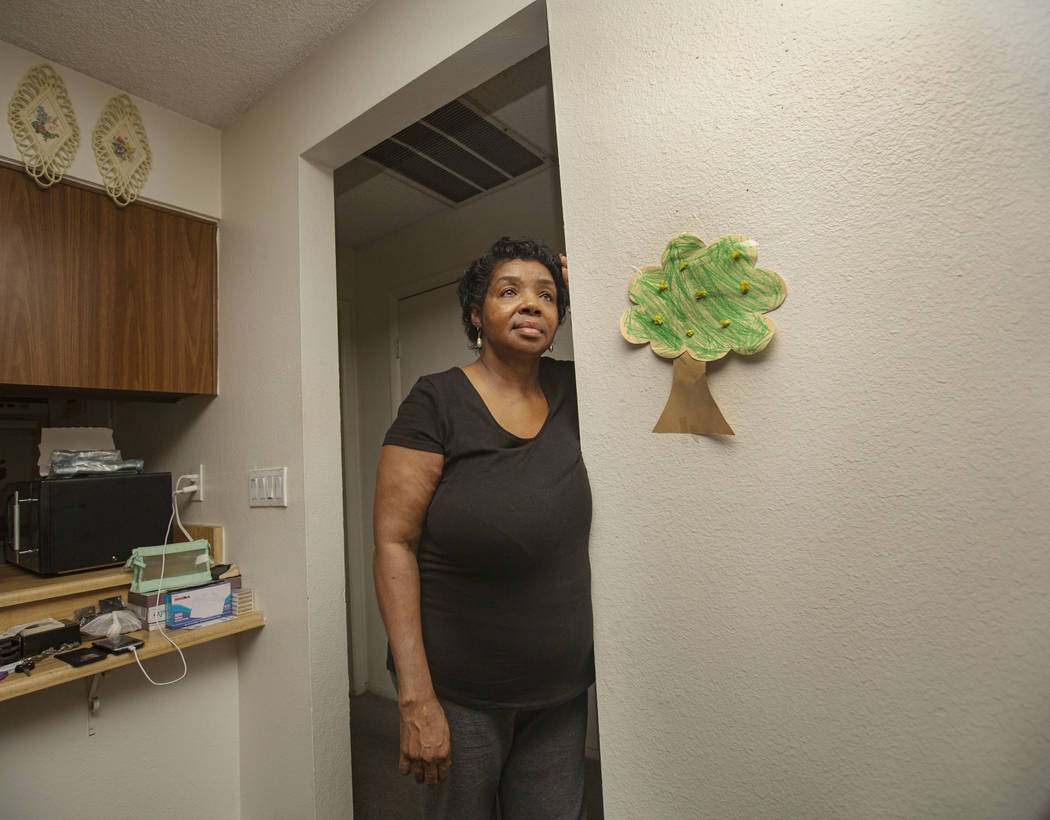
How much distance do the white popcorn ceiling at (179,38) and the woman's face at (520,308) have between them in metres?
0.96

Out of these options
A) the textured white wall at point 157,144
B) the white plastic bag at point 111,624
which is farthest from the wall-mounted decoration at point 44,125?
the white plastic bag at point 111,624

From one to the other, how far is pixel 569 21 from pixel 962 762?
1299mm

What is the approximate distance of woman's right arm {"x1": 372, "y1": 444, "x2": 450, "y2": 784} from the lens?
0.95 m

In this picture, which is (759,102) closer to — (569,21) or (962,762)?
(569,21)

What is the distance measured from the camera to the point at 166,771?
5.26ft

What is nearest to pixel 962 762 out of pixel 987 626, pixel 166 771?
pixel 987 626

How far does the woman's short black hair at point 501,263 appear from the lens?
1102 millimetres

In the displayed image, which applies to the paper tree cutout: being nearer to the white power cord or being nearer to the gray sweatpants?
the gray sweatpants

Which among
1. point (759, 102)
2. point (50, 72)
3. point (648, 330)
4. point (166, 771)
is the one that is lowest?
point (166, 771)

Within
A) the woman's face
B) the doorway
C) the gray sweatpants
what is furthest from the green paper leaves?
the doorway

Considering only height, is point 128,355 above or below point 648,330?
above

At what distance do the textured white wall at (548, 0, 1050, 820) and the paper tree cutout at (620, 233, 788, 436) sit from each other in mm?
23

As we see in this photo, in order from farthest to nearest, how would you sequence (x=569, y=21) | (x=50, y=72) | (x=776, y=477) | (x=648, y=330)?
(x=50, y=72)
(x=569, y=21)
(x=648, y=330)
(x=776, y=477)

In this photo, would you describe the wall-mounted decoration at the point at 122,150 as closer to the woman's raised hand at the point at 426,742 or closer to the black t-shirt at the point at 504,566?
the black t-shirt at the point at 504,566
